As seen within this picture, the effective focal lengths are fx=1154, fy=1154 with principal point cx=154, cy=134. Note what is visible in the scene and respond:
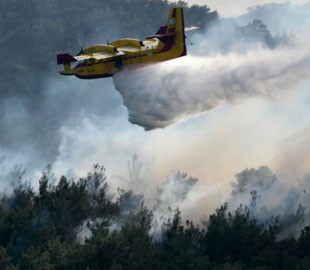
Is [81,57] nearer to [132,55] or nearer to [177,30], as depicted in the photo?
[132,55]

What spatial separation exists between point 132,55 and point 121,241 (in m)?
12.2

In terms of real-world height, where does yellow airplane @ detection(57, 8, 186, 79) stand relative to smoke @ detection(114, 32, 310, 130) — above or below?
above

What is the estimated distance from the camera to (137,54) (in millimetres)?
64625

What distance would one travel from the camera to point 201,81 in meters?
67.1

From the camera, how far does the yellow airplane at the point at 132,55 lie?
211 feet

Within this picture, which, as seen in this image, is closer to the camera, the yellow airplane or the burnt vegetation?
the burnt vegetation

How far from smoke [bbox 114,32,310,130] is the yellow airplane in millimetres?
810

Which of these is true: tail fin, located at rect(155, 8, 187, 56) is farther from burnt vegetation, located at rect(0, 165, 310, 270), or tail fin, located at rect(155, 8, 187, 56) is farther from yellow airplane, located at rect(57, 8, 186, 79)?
burnt vegetation, located at rect(0, 165, 310, 270)

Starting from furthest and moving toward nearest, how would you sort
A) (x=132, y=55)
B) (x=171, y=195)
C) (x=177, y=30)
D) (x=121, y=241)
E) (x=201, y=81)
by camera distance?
1. (x=171, y=195)
2. (x=201, y=81)
3. (x=132, y=55)
4. (x=177, y=30)
5. (x=121, y=241)

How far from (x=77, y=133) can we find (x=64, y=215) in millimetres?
40003

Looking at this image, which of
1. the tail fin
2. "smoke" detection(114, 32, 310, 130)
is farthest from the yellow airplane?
"smoke" detection(114, 32, 310, 130)

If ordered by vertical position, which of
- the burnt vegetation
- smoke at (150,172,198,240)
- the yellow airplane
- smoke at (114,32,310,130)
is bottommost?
the burnt vegetation

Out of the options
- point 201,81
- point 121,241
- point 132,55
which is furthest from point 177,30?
point 121,241

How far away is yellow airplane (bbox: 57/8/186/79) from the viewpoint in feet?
211
